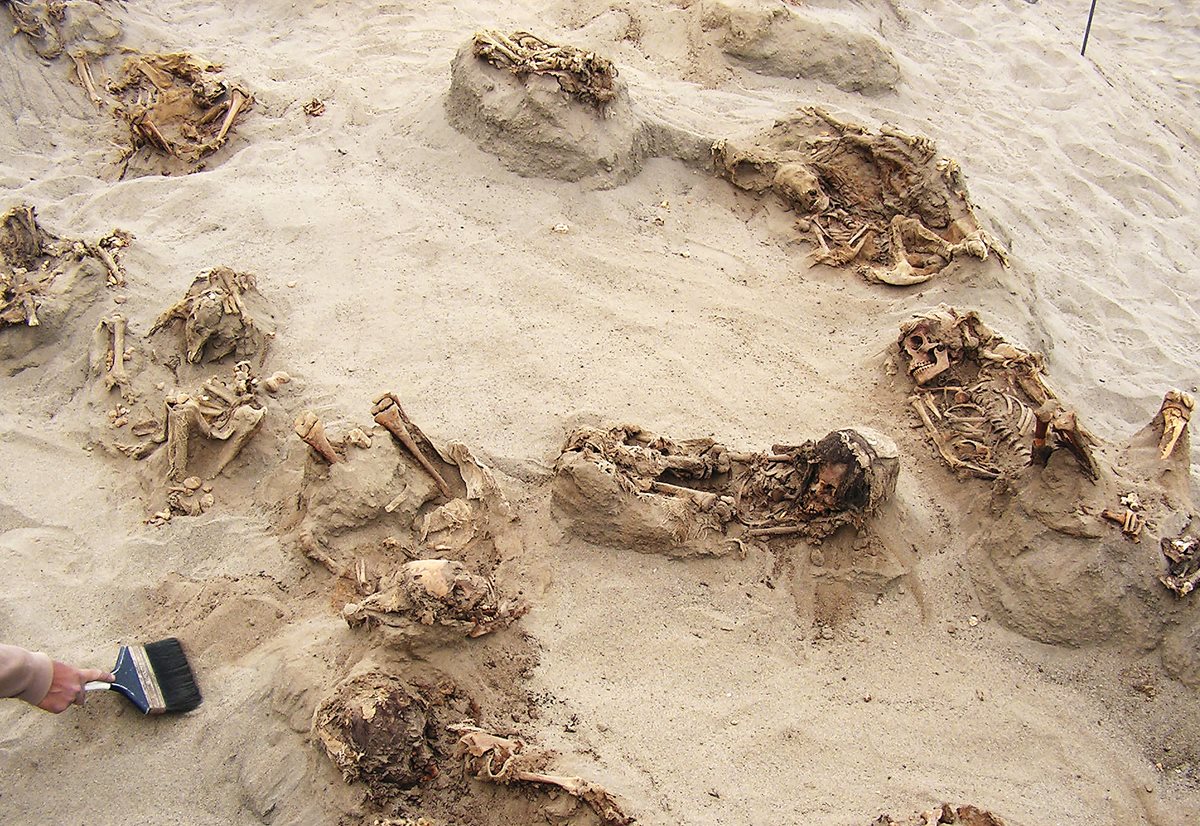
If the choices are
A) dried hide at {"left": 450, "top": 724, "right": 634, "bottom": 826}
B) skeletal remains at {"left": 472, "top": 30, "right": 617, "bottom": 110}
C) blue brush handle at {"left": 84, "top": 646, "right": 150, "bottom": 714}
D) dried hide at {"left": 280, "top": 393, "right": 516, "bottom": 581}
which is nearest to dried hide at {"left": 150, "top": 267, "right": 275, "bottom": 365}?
dried hide at {"left": 280, "top": 393, "right": 516, "bottom": 581}

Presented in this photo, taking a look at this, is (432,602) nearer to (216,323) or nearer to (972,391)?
(216,323)

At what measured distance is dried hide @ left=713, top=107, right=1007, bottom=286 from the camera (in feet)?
18.2

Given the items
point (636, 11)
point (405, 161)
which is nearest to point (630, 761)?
point (405, 161)

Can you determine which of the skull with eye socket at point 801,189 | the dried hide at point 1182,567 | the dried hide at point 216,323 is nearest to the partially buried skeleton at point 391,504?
the dried hide at point 216,323

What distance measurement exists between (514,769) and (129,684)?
4.51 feet

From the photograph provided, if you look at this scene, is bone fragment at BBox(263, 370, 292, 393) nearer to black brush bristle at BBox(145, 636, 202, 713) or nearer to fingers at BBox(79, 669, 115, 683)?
black brush bristle at BBox(145, 636, 202, 713)

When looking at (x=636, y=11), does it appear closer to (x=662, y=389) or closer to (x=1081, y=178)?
(x=1081, y=178)

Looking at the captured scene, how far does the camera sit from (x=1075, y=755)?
325 centimetres

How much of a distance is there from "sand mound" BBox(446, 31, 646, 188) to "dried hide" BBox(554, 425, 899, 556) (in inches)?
104

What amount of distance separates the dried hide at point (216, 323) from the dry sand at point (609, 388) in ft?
0.89

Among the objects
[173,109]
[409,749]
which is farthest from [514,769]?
[173,109]

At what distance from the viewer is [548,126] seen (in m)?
5.91

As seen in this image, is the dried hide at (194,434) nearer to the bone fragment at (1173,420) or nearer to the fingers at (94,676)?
the fingers at (94,676)

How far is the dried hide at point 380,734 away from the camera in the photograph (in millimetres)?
2803
